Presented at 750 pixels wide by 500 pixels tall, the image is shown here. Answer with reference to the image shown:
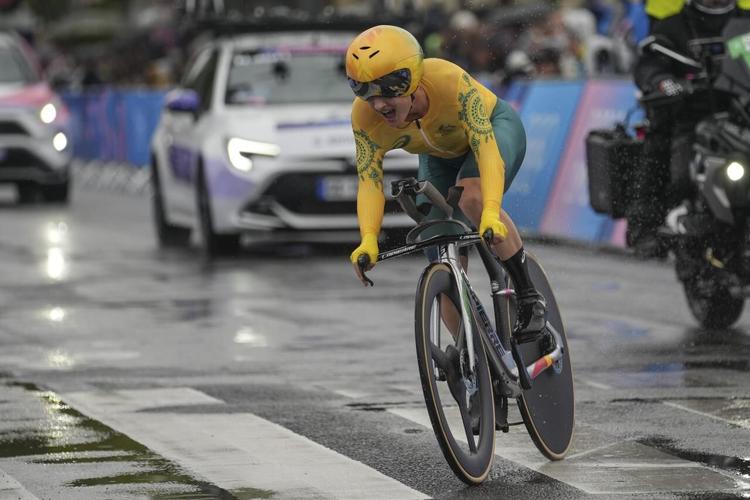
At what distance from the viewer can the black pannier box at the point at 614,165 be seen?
1212 centimetres

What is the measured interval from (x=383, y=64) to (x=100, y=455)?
198 centimetres

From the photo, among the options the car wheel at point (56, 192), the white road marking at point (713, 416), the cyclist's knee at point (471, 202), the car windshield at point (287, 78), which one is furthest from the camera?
the car wheel at point (56, 192)

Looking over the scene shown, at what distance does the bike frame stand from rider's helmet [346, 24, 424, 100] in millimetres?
332

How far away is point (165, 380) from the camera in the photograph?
10305 mm

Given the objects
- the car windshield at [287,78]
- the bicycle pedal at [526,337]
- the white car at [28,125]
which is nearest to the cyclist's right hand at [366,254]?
the bicycle pedal at [526,337]

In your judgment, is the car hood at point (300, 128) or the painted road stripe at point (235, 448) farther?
the car hood at point (300, 128)

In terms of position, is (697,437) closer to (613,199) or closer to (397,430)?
(397,430)

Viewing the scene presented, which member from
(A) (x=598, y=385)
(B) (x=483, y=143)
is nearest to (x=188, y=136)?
(A) (x=598, y=385)

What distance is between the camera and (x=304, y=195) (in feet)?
56.2

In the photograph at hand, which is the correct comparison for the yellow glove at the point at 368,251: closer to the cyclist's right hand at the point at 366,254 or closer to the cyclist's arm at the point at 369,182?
the cyclist's right hand at the point at 366,254

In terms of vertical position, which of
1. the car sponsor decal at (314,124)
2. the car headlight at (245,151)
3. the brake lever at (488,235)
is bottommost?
the car headlight at (245,151)

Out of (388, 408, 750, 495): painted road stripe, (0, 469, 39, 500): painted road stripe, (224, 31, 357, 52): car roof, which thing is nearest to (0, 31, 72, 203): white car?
(224, 31, 357, 52): car roof

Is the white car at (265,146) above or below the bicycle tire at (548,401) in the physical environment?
below

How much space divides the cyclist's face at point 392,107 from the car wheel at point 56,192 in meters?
19.3
